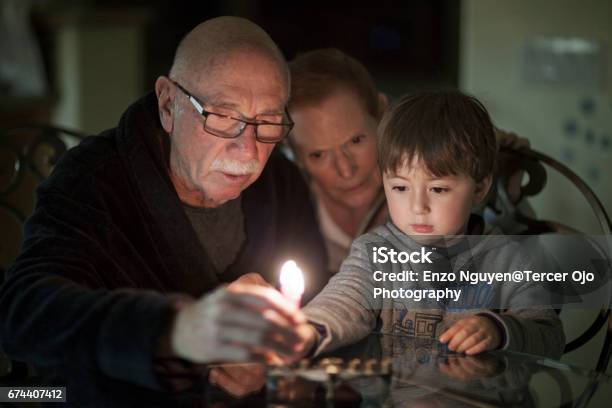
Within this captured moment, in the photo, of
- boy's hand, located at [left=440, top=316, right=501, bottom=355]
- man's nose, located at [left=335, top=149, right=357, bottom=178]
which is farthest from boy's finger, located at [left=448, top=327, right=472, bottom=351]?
man's nose, located at [left=335, top=149, right=357, bottom=178]

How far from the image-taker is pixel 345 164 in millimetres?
1718

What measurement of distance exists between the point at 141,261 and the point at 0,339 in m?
0.27

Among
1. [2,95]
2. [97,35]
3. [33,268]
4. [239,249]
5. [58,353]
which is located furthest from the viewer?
[97,35]

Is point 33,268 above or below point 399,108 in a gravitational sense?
below

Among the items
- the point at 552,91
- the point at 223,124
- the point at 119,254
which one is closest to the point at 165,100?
the point at 223,124

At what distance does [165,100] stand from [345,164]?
17.5 inches

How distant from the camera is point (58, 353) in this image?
3.59 ft

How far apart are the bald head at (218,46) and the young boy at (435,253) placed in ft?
0.79

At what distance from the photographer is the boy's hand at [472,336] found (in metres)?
1.26

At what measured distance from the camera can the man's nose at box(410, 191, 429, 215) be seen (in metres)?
1.32

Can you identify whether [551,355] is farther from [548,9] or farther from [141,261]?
[548,9]

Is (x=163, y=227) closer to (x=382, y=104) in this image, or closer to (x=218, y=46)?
(x=218, y=46)

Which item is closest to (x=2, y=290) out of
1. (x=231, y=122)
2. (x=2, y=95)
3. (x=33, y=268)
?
(x=33, y=268)

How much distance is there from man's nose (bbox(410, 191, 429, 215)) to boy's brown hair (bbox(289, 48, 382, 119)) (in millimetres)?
434
